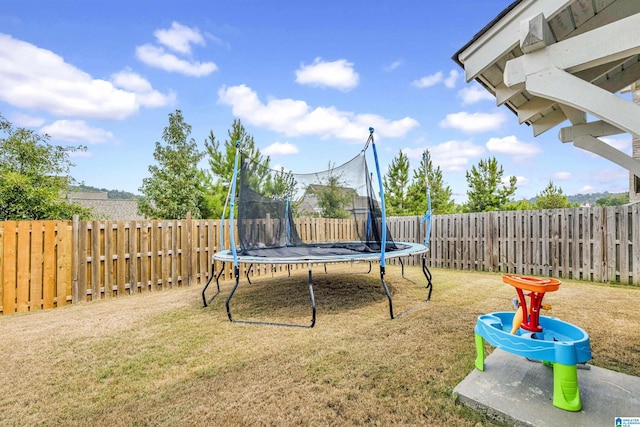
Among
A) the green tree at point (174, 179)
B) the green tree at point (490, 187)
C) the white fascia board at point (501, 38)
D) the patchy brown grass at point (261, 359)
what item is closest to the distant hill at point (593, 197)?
the green tree at point (490, 187)

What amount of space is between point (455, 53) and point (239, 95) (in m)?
12.0

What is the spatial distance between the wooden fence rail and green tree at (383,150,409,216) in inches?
369

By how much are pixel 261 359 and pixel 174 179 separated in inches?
427

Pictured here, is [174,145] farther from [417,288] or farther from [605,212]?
[605,212]

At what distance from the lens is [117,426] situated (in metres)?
1.38

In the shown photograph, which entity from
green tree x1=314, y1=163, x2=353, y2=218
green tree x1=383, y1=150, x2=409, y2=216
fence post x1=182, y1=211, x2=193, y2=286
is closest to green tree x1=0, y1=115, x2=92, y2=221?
fence post x1=182, y1=211, x2=193, y2=286

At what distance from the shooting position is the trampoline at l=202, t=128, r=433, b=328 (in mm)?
3264

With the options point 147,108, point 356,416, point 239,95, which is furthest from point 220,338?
point 239,95

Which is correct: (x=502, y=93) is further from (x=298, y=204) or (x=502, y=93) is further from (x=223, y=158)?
(x=223, y=158)

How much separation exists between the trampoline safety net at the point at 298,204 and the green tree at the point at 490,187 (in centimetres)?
1343

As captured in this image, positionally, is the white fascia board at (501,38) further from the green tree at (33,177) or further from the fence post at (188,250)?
the green tree at (33,177)

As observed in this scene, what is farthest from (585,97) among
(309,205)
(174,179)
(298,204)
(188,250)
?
(174,179)

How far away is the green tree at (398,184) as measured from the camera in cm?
1573

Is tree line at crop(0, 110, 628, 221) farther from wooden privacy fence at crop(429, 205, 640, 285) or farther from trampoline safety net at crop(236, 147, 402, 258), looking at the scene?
wooden privacy fence at crop(429, 205, 640, 285)
